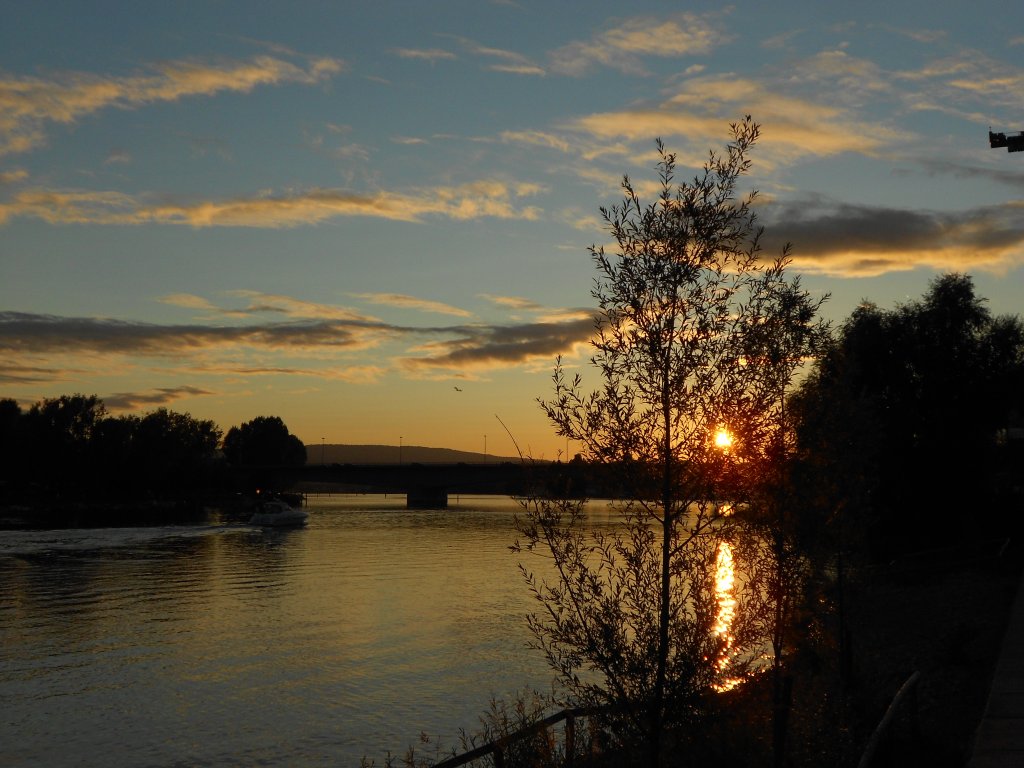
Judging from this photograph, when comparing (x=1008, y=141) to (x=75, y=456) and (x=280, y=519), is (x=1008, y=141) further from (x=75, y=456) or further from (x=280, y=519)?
(x=75, y=456)

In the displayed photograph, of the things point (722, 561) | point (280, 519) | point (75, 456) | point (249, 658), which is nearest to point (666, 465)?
point (722, 561)

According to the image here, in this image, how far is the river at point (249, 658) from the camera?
29547mm

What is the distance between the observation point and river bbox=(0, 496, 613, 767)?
96.9 ft

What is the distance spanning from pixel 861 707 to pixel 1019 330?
54.7 meters

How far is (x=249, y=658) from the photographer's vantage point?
4166 cm

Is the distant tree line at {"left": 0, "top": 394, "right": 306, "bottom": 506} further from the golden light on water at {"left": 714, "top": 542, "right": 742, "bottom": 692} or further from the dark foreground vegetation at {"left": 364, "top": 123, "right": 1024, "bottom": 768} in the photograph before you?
the golden light on water at {"left": 714, "top": 542, "right": 742, "bottom": 692}

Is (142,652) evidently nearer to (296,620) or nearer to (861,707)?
(296,620)

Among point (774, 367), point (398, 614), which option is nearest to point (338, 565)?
point (398, 614)

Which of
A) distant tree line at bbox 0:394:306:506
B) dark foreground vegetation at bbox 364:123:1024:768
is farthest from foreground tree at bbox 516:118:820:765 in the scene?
distant tree line at bbox 0:394:306:506

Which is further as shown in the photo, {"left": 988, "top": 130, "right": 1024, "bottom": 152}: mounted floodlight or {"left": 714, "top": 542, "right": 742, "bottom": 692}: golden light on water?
{"left": 988, "top": 130, "right": 1024, "bottom": 152}: mounted floodlight

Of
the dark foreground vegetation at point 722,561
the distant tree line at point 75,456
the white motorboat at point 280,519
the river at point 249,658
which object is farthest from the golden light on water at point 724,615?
the distant tree line at point 75,456

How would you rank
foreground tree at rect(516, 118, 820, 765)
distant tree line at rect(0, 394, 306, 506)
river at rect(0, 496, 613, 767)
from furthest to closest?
1. distant tree line at rect(0, 394, 306, 506)
2. river at rect(0, 496, 613, 767)
3. foreground tree at rect(516, 118, 820, 765)

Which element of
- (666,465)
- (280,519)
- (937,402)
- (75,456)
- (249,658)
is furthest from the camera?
(75,456)

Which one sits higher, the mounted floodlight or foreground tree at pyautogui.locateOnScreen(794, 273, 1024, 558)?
the mounted floodlight
